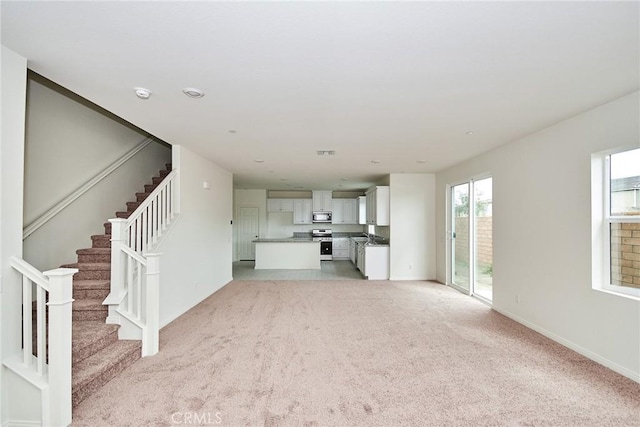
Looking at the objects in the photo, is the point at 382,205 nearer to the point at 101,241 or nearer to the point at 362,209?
the point at 362,209

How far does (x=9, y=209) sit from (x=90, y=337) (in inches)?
55.3

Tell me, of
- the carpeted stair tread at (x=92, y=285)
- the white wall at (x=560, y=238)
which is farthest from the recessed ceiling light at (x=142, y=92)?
the white wall at (x=560, y=238)

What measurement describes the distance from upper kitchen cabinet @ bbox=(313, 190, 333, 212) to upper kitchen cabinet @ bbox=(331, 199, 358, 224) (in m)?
0.25

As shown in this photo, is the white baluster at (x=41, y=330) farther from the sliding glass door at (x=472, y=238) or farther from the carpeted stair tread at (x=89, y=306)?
the sliding glass door at (x=472, y=238)

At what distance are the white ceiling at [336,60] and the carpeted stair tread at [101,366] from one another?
2350mm

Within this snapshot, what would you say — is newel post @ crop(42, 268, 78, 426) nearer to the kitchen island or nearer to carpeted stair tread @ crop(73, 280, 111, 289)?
carpeted stair tread @ crop(73, 280, 111, 289)

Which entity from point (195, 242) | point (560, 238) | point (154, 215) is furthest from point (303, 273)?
point (560, 238)

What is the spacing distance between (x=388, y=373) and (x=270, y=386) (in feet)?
3.50

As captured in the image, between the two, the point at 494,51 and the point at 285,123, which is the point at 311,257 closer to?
the point at 285,123

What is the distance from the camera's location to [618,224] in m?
2.87

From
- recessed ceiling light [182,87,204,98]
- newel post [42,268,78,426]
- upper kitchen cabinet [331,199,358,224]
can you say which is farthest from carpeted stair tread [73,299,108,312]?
upper kitchen cabinet [331,199,358,224]

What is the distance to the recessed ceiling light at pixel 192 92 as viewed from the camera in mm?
2503

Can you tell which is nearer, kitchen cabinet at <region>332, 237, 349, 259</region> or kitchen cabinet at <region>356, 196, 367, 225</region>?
kitchen cabinet at <region>356, 196, 367, 225</region>

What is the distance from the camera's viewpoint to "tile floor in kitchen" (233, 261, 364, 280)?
723 cm
